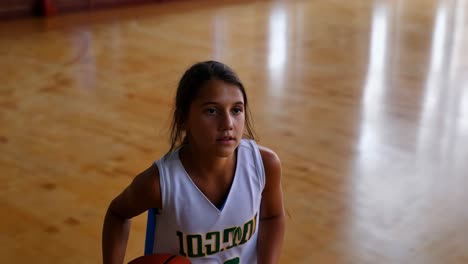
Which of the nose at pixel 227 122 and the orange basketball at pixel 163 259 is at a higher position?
the nose at pixel 227 122

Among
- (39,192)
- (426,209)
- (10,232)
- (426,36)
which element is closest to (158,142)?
(39,192)

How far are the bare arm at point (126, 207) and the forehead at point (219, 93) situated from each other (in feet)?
0.65

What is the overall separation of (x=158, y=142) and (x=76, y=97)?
859mm

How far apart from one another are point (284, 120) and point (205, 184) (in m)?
2.05

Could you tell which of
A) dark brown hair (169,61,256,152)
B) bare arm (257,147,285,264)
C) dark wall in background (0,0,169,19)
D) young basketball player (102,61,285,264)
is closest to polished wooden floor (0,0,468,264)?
dark wall in background (0,0,169,19)

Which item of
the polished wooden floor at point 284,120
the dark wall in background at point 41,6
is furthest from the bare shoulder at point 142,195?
the dark wall in background at point 41,6

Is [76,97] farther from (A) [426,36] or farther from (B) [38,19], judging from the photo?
(A) [426,36]

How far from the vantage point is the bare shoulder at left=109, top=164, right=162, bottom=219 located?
60.4 inches

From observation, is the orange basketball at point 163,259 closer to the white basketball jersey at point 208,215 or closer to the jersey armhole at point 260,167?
the white basketball jersey at point 208,215

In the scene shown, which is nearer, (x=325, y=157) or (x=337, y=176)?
(x=337, y=176)

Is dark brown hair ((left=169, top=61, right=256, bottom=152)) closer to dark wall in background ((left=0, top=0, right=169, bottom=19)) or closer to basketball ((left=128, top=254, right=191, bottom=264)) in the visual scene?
basketball ((left=128, top=254, right=191, bottom=264))

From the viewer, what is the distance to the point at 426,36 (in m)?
5.64

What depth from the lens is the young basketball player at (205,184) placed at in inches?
58.8

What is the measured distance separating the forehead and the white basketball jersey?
17 centimetres
